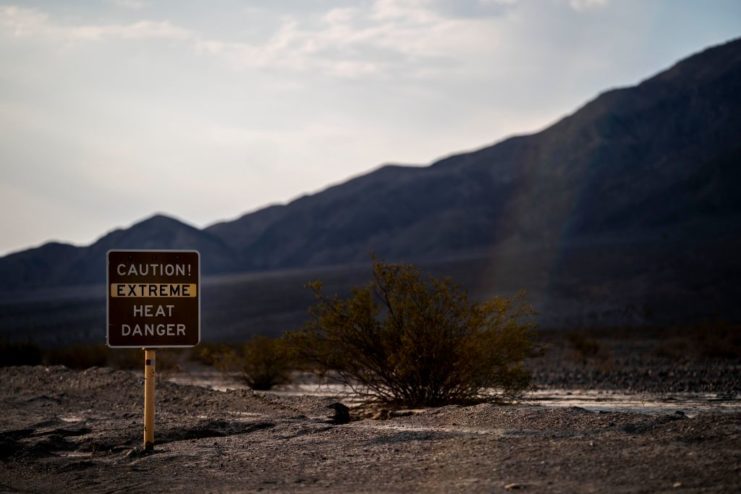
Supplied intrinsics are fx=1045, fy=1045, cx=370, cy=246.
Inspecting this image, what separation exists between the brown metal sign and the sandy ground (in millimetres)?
1437

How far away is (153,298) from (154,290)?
10cm

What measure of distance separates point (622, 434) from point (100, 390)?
14.6m

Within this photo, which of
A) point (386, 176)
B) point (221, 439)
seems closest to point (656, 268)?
point (221, 439)

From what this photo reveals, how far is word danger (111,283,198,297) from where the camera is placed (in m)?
12.6

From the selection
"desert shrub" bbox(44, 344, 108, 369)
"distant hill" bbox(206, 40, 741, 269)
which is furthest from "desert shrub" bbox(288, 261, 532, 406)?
"distant hill" bbox(206, 40, 741, 269)

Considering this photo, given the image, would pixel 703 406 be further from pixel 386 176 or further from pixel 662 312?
pixel 386 176

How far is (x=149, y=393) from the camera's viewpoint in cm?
1276

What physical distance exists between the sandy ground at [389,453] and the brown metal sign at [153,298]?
1.44 metres

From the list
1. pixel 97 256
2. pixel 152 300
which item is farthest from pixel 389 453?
pixel 97 256

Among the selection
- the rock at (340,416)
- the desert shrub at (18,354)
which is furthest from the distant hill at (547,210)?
the rock at (340,416)

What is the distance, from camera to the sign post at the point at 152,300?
41.1ft

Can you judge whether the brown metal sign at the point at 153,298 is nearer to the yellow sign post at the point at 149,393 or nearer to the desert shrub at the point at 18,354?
the yellow sign post at the point at 149,393

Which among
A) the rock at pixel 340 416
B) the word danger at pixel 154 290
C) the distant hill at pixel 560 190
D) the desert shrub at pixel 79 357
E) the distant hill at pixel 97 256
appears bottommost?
the desert shrub at pixel 79 357

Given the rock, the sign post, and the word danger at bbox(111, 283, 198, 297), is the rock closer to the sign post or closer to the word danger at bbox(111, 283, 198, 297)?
the sign post
